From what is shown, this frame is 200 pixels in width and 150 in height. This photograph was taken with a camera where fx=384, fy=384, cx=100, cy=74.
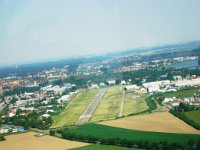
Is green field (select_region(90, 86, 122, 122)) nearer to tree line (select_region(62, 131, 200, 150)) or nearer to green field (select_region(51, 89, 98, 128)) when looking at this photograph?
green field (select_region(51, 89, 98, 128))

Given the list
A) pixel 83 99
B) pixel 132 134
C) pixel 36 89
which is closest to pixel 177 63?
pixel 36 89

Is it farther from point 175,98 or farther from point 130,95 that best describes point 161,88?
point 175,98

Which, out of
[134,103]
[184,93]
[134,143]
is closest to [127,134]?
[134,143]

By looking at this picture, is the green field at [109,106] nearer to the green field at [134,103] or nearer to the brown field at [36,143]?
the green field at [134,103]

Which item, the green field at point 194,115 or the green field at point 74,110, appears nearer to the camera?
the green field at point 194,115

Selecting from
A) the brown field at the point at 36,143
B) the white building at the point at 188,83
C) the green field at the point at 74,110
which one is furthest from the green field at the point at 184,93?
the brown field at the point at 36,143
